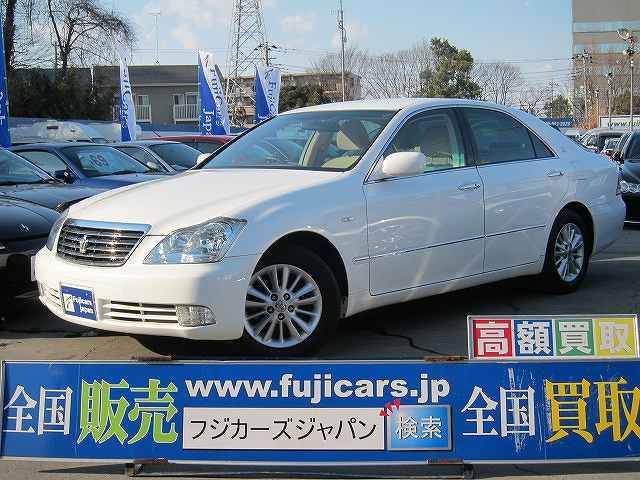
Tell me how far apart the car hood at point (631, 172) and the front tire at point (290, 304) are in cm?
781

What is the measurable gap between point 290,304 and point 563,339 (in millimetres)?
1845

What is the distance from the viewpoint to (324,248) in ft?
17.1

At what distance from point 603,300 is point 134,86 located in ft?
190

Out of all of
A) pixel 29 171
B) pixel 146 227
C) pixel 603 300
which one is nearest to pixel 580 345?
pixel 146 227

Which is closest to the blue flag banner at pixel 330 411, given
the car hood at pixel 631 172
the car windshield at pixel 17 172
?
the car windshield at pixel 17 172

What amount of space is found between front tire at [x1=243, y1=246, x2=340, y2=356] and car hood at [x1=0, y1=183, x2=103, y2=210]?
2.69 metres

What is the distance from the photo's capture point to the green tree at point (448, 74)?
56969 mm

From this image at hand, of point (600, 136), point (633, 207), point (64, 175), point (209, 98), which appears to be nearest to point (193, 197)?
point (64, 175)

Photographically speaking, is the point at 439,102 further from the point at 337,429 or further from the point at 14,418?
the point at 14,418

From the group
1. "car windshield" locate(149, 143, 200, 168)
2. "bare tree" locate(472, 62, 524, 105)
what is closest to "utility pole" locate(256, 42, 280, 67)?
"bare tree" locate(472, 62, 524, 105)

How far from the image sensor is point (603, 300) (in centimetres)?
685

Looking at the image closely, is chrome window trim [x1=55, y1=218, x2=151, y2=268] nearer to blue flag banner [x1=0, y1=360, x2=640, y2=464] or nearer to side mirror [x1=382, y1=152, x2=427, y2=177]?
blue flag banner [x1=0, y1=360, x2=640, y2=464]

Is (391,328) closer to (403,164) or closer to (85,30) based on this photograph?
(403,164)

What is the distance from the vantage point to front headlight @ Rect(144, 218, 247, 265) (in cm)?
466
